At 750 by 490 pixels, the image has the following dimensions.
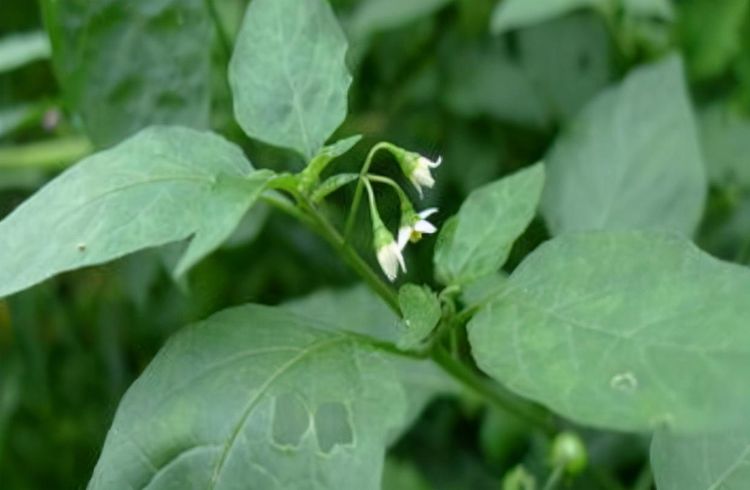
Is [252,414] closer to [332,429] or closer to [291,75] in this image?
[332,429]

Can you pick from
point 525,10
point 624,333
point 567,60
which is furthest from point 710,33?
point 624,333

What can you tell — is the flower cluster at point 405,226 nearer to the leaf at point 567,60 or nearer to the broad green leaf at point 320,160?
the broad green leaf at point 320,160

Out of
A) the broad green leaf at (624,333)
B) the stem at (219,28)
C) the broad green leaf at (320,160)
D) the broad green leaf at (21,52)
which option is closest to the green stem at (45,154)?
the broad green leaf at (21,52)

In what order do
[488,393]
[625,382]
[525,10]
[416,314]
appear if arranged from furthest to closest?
[525,10] → [488,393] → [416,314] → [625,382]

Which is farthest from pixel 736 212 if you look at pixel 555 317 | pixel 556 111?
pixel 555 317

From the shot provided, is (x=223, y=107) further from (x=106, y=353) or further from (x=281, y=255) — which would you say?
(x=106, y=353)

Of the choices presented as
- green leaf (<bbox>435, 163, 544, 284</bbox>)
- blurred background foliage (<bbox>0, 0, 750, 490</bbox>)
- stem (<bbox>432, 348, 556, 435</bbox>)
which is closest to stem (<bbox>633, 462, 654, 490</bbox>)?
blurred background foliage (<bbox>0, 0, 750, 490</bbox>)
